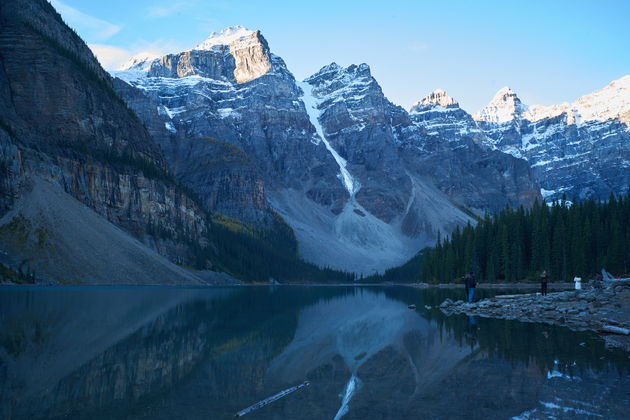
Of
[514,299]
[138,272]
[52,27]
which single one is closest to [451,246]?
[138,272]

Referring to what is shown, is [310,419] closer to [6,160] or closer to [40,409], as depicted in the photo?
[40,409]

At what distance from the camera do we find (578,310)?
31.0 m

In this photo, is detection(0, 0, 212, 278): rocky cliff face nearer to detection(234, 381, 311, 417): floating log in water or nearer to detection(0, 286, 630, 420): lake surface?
detection(0, 286, 630, 420): lake surface

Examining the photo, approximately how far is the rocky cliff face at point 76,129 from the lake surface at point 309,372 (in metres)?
99.8

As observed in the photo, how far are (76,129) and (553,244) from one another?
123642 mm

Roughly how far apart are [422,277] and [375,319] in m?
108

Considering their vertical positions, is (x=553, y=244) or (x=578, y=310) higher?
(x=553, y=244)

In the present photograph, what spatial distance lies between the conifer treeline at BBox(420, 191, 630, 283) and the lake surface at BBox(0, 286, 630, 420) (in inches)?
2266

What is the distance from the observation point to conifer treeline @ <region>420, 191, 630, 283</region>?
3028 inches

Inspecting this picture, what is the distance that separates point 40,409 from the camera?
11680 mm

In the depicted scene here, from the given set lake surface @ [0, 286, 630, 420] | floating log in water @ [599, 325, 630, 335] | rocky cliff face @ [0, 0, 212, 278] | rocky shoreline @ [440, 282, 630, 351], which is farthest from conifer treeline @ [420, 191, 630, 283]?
rocky cliff face @ [0, 0, 212, 278]

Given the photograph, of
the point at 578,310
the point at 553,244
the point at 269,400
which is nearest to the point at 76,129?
the point at 553,244

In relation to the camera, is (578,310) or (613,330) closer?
(613,330)

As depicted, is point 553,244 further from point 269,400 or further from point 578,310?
point 269,400
